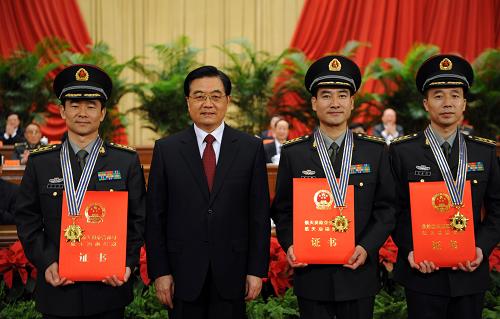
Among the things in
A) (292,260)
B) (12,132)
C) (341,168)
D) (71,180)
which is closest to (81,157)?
(71,180)

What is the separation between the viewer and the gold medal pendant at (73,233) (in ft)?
7.58

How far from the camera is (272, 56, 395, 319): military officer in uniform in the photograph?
2.36 meters

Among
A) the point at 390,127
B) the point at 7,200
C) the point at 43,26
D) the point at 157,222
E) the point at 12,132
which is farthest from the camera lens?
the point at 43,26

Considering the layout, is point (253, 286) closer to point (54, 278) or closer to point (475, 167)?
point (54, 278)

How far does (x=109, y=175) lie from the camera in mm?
2422

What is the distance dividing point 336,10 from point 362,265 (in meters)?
9.68

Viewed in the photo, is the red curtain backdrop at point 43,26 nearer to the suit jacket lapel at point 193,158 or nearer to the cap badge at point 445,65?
the suit jacket lapel at point 193,158

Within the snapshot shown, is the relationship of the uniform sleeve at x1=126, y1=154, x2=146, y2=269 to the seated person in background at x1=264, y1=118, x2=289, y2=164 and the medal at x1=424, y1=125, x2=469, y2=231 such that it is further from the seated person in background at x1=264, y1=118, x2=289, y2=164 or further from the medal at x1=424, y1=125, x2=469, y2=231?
the seated person in background at x1=264, y1=118, x2=289, y2=164

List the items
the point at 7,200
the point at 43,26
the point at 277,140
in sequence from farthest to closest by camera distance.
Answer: the point at 43,26 → the point at 277,140 → the point at 7,200

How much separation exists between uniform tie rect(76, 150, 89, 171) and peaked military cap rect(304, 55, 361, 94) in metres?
0.96

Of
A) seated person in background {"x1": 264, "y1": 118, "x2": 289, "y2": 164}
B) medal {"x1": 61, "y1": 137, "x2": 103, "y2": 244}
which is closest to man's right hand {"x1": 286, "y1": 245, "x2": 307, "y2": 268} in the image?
medal {"x1": 61, "y1": 137, "x2": 103, "y2": 244}

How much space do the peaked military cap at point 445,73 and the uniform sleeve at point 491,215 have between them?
33 centimetres

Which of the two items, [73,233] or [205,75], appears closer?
[73,233]

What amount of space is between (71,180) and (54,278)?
1.22 feet
